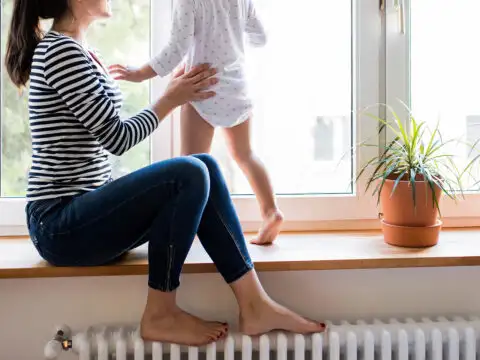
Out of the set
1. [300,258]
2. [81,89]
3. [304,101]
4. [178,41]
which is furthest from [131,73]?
[300,258]

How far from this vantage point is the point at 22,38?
4.46ft

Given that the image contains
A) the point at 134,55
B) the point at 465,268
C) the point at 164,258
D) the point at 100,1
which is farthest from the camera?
the point at 134,55

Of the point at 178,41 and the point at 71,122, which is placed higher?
the point at 178,41

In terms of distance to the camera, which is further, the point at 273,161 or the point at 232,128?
the point at 273,161

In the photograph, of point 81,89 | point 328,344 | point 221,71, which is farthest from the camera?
point 221,71

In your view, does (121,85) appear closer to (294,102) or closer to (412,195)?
(294,102)

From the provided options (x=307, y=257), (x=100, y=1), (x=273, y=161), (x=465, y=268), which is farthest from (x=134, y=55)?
(x=465, y=268)

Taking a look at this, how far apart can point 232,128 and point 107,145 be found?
1.25ft

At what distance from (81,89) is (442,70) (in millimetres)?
1169

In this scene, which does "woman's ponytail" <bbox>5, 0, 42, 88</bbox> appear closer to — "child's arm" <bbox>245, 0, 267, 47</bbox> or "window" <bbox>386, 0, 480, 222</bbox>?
"child's arm" <bbox>245, 0, 267, 47</bbox>

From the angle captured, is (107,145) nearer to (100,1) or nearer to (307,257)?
(100,1)

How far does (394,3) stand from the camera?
1.75 m

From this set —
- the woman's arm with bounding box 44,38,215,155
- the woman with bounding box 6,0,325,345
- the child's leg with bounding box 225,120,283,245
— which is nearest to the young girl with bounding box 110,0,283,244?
the child's leg with bounding box 225,120,283,245

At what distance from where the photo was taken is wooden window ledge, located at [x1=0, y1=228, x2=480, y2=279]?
4.45 ft
